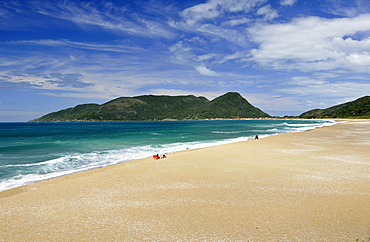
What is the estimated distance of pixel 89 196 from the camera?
7.95m

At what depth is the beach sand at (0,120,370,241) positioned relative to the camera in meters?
5.14

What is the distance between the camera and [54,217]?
6.14m

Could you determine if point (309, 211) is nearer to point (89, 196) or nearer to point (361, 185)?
point (361, 185)

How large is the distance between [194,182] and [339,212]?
5098mm

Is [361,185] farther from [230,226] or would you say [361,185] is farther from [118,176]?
[118,176]

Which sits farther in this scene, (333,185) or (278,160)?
(278,160)

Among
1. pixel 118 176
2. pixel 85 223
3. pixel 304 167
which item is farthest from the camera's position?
pixel 304 167

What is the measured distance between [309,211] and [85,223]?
6008 millimetres

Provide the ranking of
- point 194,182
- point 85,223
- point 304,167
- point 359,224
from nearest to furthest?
point 359,224 < point 85,223 < point 194,182 < point 304,167

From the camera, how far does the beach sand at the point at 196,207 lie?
5.14 m

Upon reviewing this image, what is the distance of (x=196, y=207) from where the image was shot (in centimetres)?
666

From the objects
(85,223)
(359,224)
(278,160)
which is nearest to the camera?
(359,224)

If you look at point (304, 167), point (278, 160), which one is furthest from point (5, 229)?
point (278, 160)

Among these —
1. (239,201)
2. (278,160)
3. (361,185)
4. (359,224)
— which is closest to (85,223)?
(239,201)
